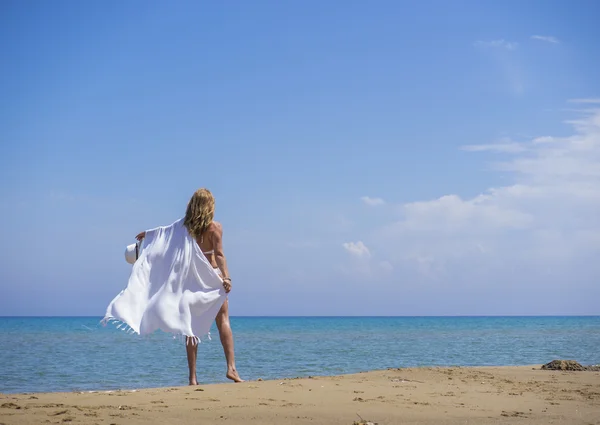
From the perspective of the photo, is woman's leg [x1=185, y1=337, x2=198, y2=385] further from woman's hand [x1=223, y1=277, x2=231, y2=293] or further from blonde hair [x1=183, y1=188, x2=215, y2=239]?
blonde hair [x1=183, y1=188, x2=215, y2=239]

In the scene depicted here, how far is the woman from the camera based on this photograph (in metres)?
7.70

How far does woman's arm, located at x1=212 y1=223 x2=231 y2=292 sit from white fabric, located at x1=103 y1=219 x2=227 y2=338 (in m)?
0.08

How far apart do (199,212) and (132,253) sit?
3.49ft

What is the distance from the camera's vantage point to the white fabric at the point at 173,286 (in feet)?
24.7

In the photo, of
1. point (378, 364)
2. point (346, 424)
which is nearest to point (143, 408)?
point (346, 424)

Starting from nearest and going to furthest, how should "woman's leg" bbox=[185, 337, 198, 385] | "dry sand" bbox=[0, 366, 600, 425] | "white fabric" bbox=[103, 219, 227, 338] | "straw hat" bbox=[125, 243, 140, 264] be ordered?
"dry sand" bbox=[0, 366, 600, 425] → "white fabric" bbox=[103, 219, 227, 338] → "woman's leg" bbox=[185, 337, 198, 385] → "straw hat" bbox=[125, 243, 140, 264]

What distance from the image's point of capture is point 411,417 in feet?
18.6

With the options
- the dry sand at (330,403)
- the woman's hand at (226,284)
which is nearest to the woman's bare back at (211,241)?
the woman's hand at (226,284)

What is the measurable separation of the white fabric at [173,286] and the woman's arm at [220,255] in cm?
8

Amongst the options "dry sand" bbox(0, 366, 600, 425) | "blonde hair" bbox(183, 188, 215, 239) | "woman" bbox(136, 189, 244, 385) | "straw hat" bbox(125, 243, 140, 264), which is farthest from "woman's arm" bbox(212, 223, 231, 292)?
"dry sand" bbox(0, 366, 600, 425)

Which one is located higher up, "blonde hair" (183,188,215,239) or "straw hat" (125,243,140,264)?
"blonde hair" (183,188,215,239)

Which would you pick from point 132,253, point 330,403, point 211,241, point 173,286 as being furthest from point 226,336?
point 330,403

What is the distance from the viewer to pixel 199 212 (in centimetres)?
771

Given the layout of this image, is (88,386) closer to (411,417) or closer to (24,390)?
(24,390)
